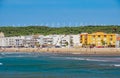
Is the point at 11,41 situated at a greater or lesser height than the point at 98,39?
greater

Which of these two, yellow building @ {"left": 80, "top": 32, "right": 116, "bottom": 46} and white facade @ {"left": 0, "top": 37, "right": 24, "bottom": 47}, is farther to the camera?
white facade @ {"left": 0, "top": 37, "right": 24, "bottom": 47}

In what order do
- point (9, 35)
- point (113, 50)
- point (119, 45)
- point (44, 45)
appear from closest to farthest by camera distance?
point (113, 50)
point (119, 45)
point (44, 45)
point (9, 35)

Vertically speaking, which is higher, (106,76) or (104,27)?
(104,27)

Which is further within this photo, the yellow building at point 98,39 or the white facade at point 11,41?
the white facade at point 11,41

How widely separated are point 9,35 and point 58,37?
21746mm

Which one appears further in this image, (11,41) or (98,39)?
(11,41)

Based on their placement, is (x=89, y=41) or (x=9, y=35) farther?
(x=9, y=35)

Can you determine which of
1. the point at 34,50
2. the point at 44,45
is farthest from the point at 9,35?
the point at 34,50

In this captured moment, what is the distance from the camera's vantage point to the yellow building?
110m

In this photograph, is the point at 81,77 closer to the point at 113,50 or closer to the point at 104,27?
the point at 113,50

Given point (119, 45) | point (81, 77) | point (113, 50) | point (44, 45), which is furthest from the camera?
point (44, 45)

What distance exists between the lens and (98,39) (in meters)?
111

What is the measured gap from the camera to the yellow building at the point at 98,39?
361ft

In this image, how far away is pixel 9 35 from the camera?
139 meters
